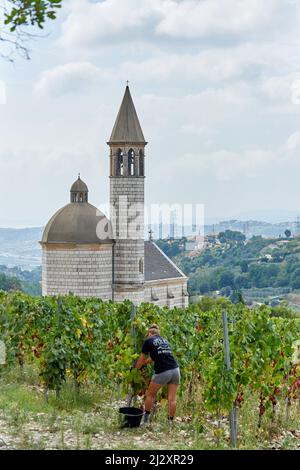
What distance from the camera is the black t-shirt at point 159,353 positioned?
848 centimetres

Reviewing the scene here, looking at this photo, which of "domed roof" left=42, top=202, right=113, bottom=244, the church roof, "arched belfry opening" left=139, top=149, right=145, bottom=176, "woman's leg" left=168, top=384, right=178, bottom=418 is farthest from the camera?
the church roof

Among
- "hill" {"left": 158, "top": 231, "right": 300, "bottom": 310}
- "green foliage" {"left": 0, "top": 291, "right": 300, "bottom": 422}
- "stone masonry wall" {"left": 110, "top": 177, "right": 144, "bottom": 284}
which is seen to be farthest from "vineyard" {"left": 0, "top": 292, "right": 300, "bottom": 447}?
"hill" {"left": 158, "top": 231, "right": 300, "bottom": 310}

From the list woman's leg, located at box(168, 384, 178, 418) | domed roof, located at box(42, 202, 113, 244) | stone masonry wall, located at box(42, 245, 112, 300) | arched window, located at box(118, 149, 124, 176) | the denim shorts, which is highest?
arched window, located at box(118, 149, 124, 176)

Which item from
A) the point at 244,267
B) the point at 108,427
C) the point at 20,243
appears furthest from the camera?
the point at 244,267

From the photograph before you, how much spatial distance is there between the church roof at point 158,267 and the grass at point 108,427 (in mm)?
26041

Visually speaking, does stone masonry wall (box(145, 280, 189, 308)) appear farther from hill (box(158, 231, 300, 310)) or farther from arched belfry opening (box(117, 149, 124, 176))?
hill (box(158, 231, 300, 310))

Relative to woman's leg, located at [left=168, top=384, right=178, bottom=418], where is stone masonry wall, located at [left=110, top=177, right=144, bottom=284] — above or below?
above

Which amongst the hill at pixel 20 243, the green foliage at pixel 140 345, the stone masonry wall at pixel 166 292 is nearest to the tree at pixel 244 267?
the hill at pixel 20 243

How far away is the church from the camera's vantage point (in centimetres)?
3062

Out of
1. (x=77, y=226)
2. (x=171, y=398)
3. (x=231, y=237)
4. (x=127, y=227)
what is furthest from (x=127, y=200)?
(x=231, y=237)

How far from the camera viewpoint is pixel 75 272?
30.6m

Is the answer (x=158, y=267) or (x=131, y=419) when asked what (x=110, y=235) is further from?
(x=131, y=419)

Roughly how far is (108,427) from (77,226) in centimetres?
2241

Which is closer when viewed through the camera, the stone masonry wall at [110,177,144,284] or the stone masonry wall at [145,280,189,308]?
the stone masonry wall at [110,177,144,284]
